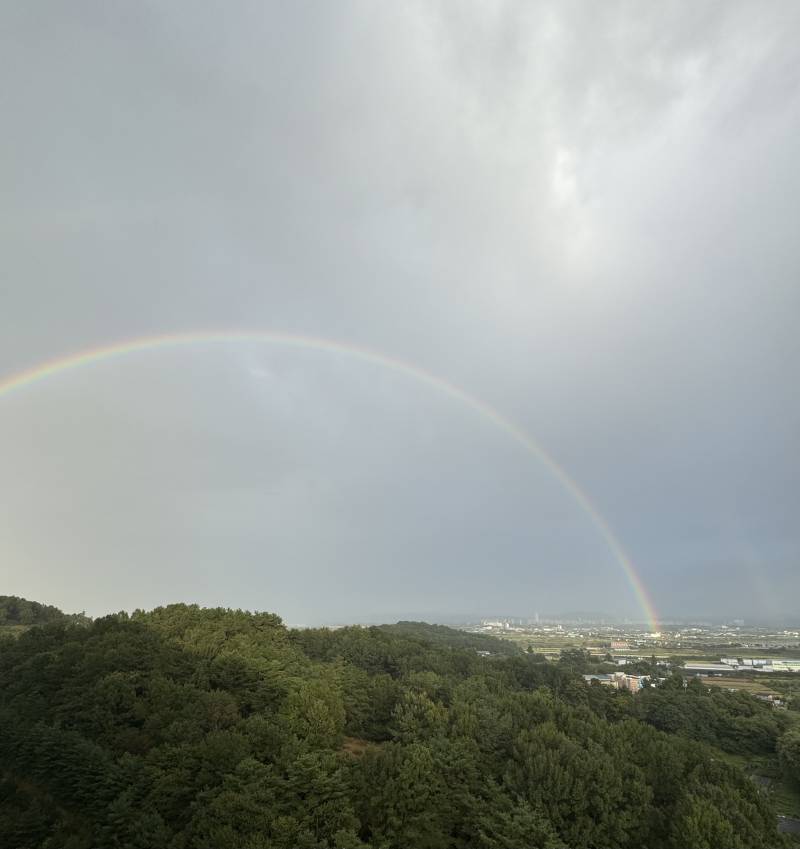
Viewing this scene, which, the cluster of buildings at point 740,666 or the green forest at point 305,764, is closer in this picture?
the green forest at point 305,764

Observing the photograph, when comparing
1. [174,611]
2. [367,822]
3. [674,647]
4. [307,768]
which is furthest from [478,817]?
[674,647]

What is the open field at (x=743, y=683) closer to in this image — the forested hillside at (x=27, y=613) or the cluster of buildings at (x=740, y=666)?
the cluster of buildings at (x=740, y=666)

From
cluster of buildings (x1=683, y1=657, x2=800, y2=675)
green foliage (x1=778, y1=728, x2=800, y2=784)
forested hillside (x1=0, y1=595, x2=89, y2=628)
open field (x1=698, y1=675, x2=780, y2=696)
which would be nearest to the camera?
green foliage (x1=778, y1=728, x2=800, y2=784)

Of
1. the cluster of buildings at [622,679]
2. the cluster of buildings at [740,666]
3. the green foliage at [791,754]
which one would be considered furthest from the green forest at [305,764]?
the cluster of buildings at [740,666]

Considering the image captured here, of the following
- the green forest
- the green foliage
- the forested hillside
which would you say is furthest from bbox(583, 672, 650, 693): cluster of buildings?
the forested hillside

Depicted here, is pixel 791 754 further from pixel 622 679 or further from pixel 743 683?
pixel 743 683

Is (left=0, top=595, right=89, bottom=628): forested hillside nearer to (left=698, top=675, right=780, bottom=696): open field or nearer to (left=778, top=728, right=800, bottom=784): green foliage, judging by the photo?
(left=778, top=728, right=800, bottom=784): green foliage

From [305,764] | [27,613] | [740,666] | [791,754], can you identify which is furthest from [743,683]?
[27,613]

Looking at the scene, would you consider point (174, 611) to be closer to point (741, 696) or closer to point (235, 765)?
point (235, 765)

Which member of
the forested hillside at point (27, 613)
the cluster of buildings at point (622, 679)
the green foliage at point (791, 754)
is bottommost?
the green foliage at point (791, 754)
